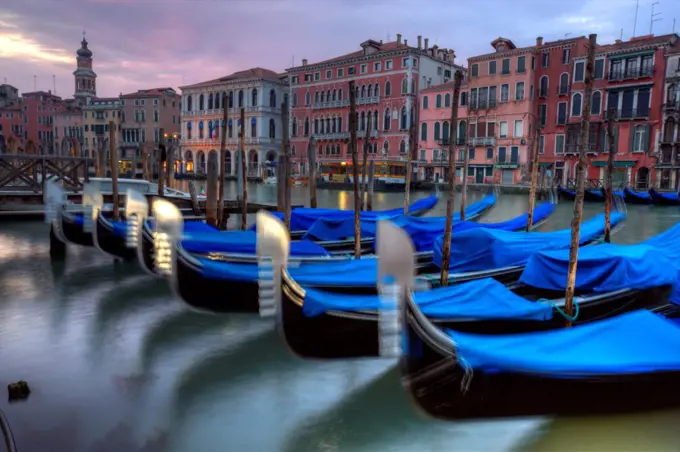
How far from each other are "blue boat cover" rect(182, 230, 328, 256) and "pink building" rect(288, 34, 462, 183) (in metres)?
21.7

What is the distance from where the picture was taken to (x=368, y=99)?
29.7m

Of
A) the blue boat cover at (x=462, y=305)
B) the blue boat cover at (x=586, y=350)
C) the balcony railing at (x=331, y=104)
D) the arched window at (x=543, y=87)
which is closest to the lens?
the blue boat cover at (x=586, y=350)

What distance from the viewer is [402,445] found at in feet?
10.5

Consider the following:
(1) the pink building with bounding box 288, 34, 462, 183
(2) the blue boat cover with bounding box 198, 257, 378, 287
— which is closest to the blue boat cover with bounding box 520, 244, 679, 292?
(2) the blue boat cover with bounding box 198, 257, 378, 287

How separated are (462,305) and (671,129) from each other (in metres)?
22.1

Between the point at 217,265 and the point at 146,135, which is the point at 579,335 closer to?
the point at 217,265

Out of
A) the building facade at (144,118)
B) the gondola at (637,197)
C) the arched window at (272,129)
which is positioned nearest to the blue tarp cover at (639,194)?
the gondola at (637,197)

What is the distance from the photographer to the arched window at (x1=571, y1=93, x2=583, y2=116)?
2327 centimetres

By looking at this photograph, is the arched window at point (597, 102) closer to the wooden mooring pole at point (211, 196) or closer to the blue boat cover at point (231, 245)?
the wooden mooring pole at point (211, 196)

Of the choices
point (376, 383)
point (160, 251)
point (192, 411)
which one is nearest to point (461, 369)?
point (376, 383)

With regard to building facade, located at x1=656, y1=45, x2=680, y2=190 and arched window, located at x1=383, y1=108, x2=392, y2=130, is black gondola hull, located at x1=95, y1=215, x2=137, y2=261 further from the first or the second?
arched window, located at x1=383, y1=108, x2=392, y2=130

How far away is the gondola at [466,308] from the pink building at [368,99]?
76.2 ft

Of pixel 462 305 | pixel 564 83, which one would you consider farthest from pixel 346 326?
pixel 564 83

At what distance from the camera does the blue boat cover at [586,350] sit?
8.80 feet
